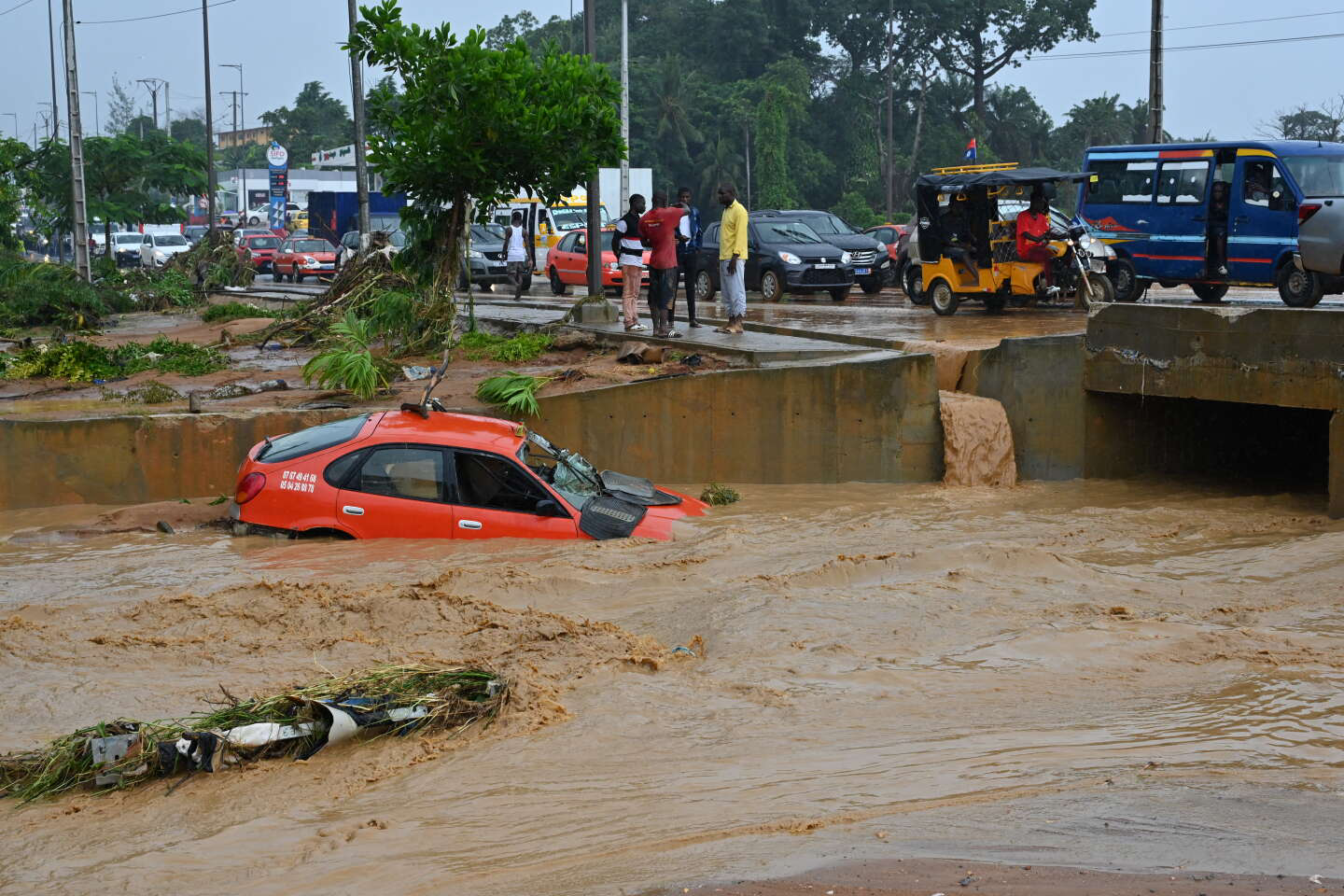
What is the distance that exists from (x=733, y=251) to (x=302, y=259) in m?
26.7

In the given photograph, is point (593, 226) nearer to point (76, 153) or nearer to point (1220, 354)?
point (1220, 354)

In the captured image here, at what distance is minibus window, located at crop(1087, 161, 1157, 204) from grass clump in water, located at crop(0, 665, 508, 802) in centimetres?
1534

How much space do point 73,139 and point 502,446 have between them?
22.8 metres

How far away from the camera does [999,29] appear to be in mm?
61844

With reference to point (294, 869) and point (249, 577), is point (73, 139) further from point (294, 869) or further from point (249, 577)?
point (294, 869)

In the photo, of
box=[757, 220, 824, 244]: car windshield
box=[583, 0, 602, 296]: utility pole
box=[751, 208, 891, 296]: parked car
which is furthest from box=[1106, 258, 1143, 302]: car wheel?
box=[583, 0, 602, 296]: utility pole

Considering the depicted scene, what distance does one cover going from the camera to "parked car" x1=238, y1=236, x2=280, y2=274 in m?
44.0

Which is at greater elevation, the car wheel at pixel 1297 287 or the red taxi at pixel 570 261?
the red taxi at pixel 570 261

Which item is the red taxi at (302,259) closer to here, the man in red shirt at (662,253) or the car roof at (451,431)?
the man in red shirt at (662,253)

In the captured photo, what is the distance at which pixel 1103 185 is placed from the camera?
19359 millimetres

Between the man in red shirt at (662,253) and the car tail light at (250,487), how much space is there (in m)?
6.16

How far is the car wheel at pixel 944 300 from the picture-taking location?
19078mm

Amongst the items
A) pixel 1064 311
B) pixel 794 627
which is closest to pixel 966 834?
pixel 794 627

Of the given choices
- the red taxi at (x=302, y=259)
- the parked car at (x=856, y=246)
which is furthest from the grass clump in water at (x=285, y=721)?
the red taxi at (x=302, y=259)
